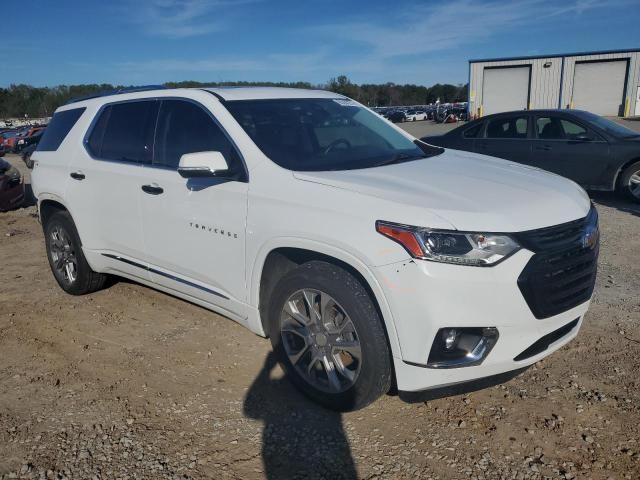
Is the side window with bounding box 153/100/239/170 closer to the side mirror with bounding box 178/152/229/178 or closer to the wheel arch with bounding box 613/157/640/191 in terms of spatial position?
the side mirror with bounding box 178/152/229/178

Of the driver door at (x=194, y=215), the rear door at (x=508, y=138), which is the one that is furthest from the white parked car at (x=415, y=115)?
the driver door at (x=194, y=215)

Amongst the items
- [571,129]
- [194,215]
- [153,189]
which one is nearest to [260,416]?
[194,215]

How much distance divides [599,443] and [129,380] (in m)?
2.87

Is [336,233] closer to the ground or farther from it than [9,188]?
farther from it

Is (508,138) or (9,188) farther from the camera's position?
(9,188)

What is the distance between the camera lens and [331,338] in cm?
312

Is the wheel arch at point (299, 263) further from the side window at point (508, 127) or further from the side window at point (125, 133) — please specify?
the side window at point (508, 127)

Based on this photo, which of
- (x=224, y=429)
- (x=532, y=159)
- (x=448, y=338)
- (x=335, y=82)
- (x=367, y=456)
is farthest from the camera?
(x=335, y=82)

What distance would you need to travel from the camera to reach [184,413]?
3320 millimetres

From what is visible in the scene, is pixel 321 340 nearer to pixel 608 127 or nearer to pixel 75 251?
pixel 75 251

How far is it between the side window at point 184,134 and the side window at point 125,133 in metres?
0.12

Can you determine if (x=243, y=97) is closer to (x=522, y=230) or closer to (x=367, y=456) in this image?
(x=522, y=230)

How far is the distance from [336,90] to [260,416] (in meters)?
68.3

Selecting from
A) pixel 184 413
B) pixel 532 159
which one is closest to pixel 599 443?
pixel 184 413
